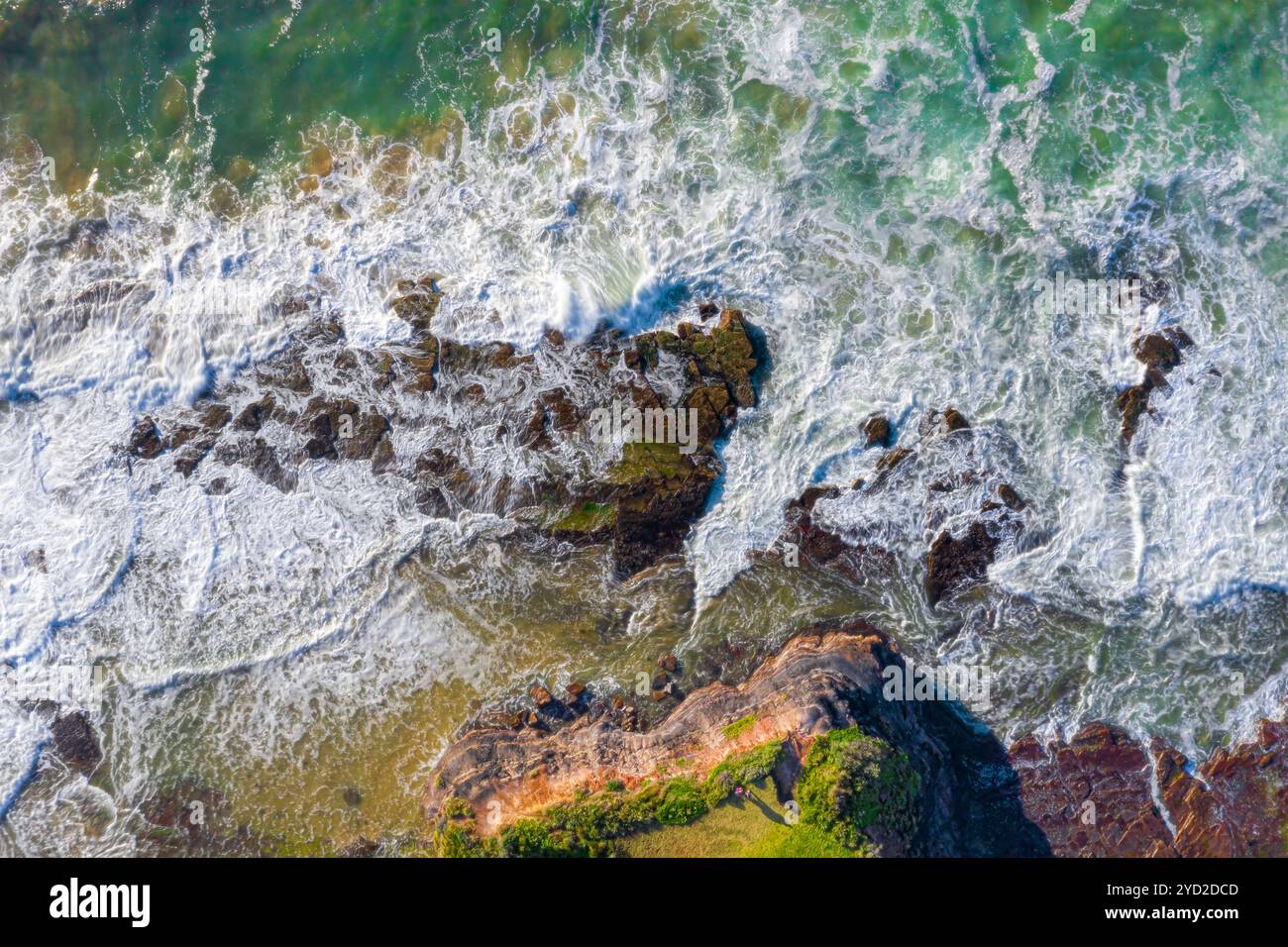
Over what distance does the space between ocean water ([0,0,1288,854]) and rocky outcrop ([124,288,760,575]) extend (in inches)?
23.6

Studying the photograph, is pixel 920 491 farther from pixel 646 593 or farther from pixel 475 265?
pixel 475 265

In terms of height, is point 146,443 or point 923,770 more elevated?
point 146,443

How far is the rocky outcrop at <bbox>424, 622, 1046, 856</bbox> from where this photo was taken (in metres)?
18.1

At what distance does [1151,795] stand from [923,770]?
5768mm

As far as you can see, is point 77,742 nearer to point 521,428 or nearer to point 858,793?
point 521,428

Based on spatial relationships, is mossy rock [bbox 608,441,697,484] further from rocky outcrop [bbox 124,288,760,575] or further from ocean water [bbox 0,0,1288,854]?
ocean water [bbox 0,0,1288,854]

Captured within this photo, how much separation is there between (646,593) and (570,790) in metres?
4.83

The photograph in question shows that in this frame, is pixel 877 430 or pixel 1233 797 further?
pixel 877 430

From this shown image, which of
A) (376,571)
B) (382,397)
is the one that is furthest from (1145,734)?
(382,397)

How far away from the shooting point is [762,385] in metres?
20.0

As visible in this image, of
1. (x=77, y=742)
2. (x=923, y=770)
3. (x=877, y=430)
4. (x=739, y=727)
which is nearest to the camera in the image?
(x=739, y=727)

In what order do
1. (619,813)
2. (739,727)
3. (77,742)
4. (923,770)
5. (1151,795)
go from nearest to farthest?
(619,813) → (739,727) → (923,770) → (1151,795) → (77,742)

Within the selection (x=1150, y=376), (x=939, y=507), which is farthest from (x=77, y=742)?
(x=1150, y=376)

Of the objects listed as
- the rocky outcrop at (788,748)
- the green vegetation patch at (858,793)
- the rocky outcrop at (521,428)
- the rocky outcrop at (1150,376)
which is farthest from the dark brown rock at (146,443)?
the rocky outcrop at (1150,376)
